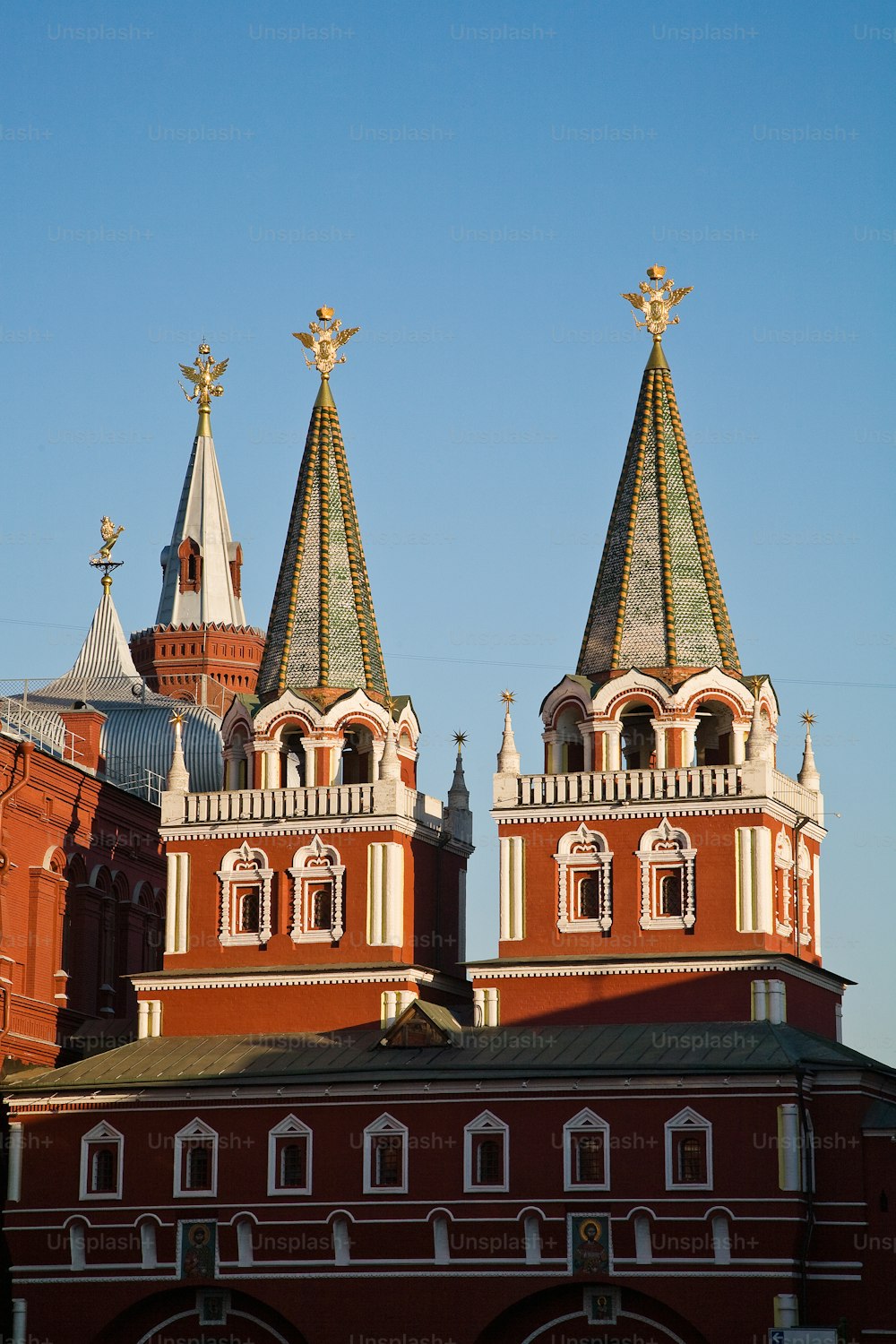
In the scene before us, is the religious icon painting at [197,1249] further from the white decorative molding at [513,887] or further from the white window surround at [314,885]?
the white decorative molding at [513,887]

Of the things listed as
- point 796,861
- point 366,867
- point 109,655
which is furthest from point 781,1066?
point 109,655

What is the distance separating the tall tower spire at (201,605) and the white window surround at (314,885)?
2120 cm

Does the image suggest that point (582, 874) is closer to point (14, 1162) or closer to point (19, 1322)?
point (14, 1162)

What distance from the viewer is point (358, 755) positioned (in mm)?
55531

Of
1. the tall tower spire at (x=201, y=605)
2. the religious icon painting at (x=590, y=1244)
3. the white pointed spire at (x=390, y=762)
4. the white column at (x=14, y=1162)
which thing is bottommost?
the religious icon painting at (x=590, y=1244)

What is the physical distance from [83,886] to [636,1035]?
14.2 meters

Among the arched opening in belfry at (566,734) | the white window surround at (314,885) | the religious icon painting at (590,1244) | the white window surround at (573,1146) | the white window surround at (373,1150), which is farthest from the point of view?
the arched opening in belfry at (566,734)

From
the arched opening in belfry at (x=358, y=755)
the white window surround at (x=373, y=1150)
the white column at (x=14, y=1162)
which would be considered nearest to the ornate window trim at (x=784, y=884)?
the white window surround at (x=373, y=1150)

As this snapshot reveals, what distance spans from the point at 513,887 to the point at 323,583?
27.9 ft

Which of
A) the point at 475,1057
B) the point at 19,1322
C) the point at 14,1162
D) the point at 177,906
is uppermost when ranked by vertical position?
the point at 177,906

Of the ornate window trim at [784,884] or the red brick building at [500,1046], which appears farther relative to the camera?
the ornate window trim at [784,884]

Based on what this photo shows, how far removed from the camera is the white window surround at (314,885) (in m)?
52.1

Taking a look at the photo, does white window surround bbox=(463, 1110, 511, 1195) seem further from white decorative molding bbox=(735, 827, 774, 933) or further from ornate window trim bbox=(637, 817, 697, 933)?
white decorative molding bbox=(735, 827, 774, 933)

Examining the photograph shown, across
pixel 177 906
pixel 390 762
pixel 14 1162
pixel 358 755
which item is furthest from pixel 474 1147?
pixel 358 755
